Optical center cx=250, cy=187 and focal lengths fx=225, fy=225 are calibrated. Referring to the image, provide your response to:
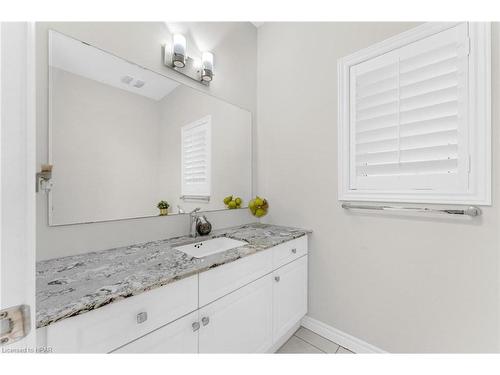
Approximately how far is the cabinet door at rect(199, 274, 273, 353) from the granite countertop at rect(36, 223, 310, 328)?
0.71 ft

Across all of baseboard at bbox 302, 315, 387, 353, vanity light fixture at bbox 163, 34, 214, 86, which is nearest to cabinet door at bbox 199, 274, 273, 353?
baseboard at bbox 302, 315, 387, 353

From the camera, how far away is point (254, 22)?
2.15 meters

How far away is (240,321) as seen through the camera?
1.22 m

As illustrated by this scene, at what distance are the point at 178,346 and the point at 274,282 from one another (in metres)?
0.70

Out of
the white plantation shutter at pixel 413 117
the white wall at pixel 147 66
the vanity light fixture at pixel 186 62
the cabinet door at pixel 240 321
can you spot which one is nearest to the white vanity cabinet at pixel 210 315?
the cabinet door at pixel 240 321

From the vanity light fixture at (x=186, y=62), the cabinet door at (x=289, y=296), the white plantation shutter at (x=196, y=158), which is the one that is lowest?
the cabinet door at (x=289, y=296)

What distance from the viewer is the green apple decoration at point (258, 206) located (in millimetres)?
2027

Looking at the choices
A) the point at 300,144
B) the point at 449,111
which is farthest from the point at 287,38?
the point at 449,111

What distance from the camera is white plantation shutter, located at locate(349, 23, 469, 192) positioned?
121 cm

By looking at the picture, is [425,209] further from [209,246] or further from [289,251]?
[209,246]

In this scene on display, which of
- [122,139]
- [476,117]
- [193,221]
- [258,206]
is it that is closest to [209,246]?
[193,221]

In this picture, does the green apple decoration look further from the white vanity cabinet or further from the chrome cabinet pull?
the chrome cabinet pull

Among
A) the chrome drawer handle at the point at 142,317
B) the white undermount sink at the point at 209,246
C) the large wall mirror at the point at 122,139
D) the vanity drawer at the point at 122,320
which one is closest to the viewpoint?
the vanity drawer at the point at 122,320

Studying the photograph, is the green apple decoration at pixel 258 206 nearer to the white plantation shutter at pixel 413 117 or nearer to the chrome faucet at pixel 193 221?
the chrome faucet at pixel 193 221
